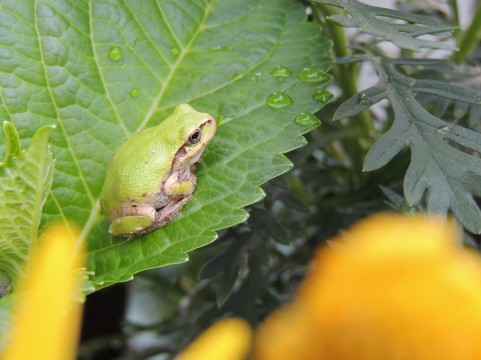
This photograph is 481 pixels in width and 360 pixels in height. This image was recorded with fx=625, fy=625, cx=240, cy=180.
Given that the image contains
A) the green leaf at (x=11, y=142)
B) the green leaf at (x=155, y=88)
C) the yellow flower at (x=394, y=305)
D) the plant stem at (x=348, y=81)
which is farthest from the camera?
the plant stem at (x=348, y=81)

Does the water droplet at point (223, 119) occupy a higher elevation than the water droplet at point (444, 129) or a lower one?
higher

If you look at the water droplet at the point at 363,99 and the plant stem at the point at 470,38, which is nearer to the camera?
the water droplet at the point at 363,99

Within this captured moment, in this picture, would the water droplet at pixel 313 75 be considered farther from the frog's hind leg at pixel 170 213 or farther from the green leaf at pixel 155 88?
the frog's hind leg at pixel 170 213

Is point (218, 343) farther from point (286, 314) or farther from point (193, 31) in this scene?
point (193, 31)

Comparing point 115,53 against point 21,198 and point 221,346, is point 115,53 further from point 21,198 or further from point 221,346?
point 221,346

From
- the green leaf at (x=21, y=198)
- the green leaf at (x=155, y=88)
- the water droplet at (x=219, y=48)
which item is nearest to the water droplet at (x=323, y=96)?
the green leaf at (x=155, y=88)

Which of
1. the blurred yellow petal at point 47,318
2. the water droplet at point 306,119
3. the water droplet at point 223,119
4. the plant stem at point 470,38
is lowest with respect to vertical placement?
the plant stem at point 470,38

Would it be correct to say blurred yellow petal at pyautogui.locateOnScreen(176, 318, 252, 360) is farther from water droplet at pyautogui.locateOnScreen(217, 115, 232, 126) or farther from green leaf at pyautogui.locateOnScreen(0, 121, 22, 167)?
water droplet at pyautogui.locateOnScreen(217, 115, 232, 126)

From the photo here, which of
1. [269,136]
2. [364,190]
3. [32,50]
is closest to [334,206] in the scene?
[364,190]
